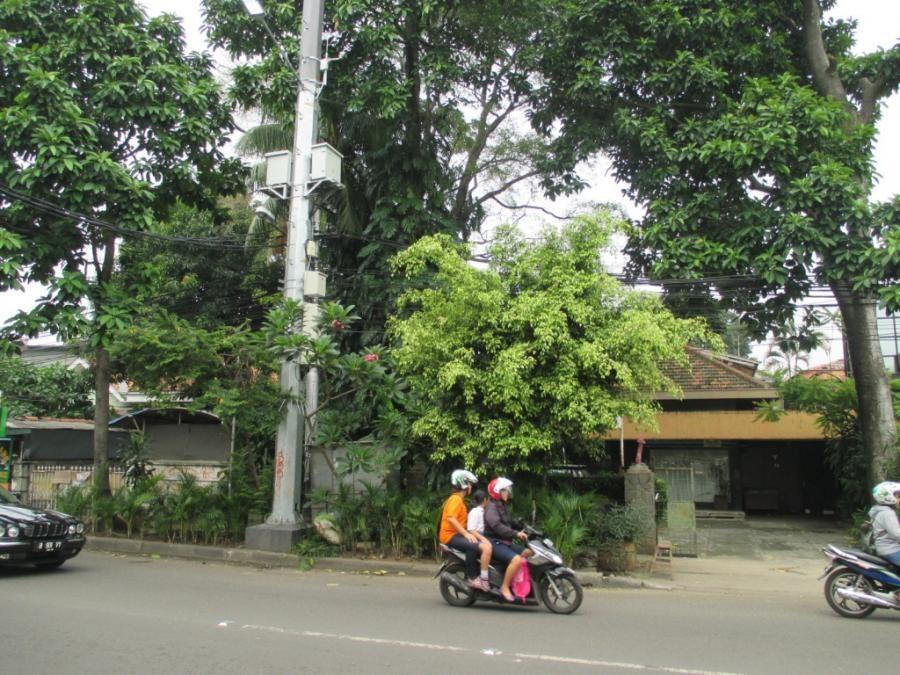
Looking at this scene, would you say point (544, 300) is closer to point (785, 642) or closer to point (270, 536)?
point (785, 642)

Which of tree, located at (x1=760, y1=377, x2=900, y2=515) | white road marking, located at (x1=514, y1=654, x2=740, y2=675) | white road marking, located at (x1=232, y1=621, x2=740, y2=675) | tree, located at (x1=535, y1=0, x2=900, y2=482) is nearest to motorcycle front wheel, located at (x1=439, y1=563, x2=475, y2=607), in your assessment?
white road marking, located at (x1=232, y1=621, x2=740, y2=675)

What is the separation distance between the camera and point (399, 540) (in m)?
11.2

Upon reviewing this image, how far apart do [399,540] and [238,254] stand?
11.5 meters

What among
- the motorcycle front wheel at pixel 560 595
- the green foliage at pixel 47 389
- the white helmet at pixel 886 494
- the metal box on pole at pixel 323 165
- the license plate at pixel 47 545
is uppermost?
the metal box on pole at pixel 323 165

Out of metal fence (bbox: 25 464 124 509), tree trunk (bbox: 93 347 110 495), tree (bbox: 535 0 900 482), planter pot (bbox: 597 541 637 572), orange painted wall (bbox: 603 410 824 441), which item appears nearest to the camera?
planter pot (bbox: 597 541 637 572)

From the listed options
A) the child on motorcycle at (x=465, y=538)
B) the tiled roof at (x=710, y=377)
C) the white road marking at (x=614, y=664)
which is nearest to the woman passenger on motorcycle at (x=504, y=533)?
the child on motorcycle at (x=465, y=538)

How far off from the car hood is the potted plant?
25.2ft

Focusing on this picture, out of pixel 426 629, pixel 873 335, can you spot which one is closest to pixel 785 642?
pixel 426 629

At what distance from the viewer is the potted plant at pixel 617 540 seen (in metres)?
10.6

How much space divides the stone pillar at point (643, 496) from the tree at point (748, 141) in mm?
3753

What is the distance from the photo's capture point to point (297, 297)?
12.1 meters

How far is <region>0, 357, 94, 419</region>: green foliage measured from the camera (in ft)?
90.5

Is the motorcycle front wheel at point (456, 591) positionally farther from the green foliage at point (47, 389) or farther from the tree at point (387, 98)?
the green foliage at point (47, 389)

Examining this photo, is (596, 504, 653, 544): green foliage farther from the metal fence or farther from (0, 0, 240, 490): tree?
the metal fence
